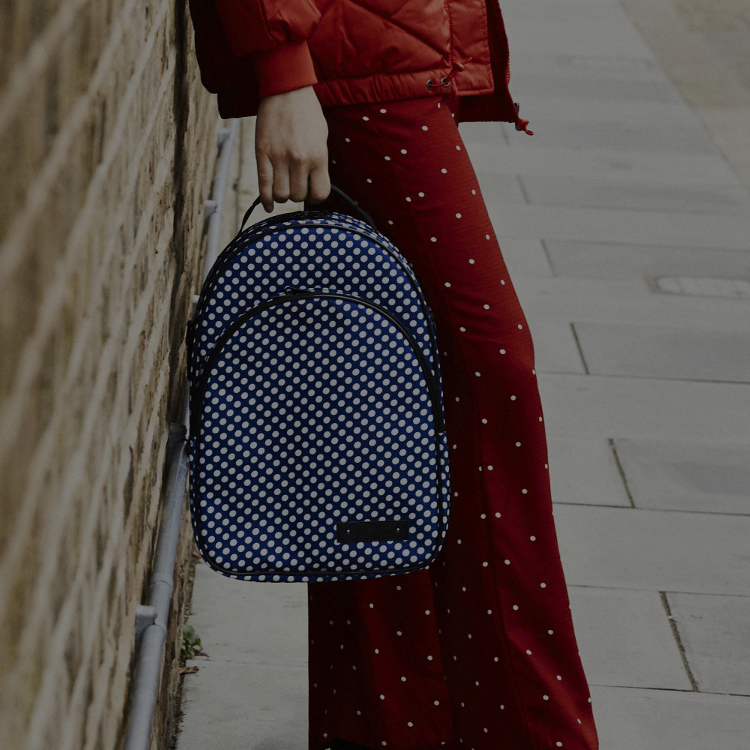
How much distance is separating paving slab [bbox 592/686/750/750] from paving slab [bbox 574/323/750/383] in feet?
5.25

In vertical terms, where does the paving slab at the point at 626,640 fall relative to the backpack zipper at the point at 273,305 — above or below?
below

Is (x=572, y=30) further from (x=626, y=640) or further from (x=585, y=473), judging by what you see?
(x=626, y=640)

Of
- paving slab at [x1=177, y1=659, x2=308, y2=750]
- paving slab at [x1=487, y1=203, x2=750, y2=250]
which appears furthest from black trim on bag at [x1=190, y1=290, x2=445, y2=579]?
paving slab at [x1=487, y1=203, x2=750, y2=250]

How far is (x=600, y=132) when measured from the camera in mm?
6441

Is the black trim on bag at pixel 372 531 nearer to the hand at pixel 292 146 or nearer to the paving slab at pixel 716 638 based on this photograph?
the hand at pixel 292 146

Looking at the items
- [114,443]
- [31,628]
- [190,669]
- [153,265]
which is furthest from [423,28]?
[190,669]

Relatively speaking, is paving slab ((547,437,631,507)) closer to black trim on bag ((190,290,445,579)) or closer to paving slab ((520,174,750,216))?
black trim on bag ((190,290,445,579))

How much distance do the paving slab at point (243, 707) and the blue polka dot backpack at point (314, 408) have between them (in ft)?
2.67

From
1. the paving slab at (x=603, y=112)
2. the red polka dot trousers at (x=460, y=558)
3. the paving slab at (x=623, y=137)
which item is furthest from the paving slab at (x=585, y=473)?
the paving slab at (x=603, y=112)

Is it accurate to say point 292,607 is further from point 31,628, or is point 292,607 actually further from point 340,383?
point 31,628

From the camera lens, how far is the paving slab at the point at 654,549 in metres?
2.91

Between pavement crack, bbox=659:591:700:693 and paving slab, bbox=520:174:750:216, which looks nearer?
pavement crack, bbox=659:591:700:693

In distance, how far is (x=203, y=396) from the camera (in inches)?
63.9

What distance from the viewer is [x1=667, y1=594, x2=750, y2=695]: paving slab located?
2582 millimetres
